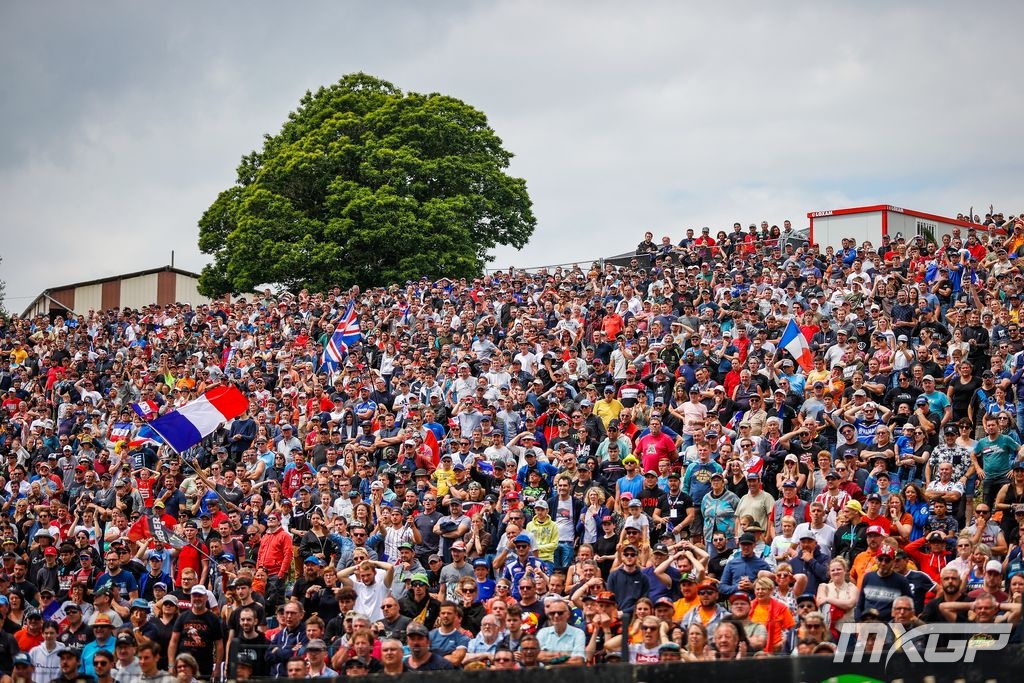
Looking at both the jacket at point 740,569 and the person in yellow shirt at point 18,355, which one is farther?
the person in yellow shirt at point 18,355

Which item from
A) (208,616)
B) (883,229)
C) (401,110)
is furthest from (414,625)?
(401,110)

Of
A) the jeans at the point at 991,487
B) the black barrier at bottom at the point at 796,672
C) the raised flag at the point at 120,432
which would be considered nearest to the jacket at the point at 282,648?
the black barrier at bottom at the point at 796,672

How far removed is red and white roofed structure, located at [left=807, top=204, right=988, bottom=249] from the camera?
86.6 feet

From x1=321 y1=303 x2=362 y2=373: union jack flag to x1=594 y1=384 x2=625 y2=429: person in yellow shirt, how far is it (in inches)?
300

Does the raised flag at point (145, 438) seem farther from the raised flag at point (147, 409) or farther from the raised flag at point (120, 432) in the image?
the raised flag at point (147, 409)

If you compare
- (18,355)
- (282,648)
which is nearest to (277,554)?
(282,648)

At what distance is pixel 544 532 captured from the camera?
13.7m

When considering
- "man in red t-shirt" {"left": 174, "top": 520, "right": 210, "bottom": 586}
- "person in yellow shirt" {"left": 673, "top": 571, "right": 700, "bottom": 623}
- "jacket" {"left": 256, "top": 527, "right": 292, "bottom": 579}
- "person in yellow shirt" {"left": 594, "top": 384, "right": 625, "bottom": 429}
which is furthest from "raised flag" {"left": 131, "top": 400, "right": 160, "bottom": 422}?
"person in yellow shirt" {"left": 673, "top": 571, "right": 700, "bottom": 623}

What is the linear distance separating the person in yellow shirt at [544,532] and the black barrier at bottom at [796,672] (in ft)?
Result: 19.7

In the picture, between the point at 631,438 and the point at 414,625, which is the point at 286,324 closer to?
the point at 631,438

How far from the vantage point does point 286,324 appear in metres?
27.0

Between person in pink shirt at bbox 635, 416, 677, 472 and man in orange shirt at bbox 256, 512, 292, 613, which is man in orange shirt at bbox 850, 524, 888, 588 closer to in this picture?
person in pink shirt at bbox 635, 416, 677, 472

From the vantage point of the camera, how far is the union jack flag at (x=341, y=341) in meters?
22.8

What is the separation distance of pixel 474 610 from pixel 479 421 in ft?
18.7
